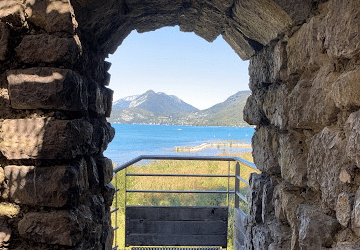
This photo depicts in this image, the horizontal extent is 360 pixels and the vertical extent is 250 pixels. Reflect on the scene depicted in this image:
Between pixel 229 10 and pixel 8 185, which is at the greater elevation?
pixel 229 10

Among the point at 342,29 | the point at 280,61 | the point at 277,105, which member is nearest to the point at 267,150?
the point at 277,105

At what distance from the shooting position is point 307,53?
4.13ft

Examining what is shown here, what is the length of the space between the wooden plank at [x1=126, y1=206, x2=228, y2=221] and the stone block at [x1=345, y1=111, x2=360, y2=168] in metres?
1.95

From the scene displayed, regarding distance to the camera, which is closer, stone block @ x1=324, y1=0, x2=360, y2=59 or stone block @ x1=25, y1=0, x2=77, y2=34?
stone block @ x1=324, y1=0, x2=360, y2=59

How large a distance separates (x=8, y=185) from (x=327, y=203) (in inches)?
53.9

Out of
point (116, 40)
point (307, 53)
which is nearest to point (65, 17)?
point (116, 40)

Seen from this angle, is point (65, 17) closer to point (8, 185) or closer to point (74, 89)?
point (74, 89)

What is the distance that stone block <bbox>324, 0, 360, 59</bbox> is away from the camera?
36.4 inches

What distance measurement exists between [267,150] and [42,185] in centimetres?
124

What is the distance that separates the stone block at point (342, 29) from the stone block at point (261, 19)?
0.92ft

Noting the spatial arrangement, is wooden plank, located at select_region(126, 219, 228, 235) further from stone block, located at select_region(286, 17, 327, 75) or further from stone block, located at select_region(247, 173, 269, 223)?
stone block, located at select_region(286, 17, 327, 75)

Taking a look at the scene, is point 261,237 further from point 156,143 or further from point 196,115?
point 196,115

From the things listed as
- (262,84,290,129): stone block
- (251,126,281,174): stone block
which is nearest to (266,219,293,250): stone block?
(251,126,281,174): stone block

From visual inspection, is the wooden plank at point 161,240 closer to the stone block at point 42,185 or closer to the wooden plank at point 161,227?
the wooden plank at point 161,227
